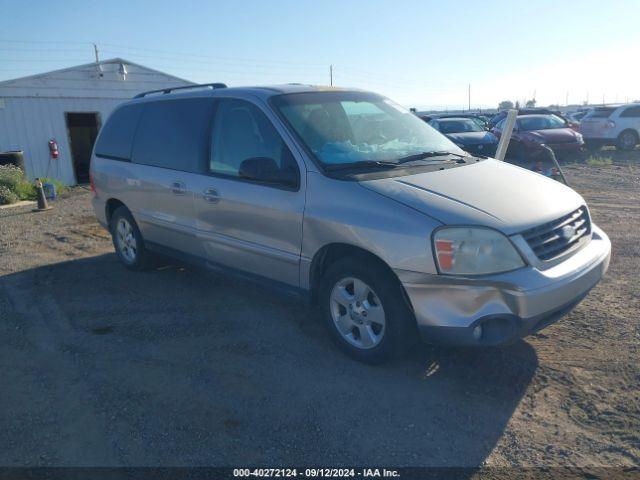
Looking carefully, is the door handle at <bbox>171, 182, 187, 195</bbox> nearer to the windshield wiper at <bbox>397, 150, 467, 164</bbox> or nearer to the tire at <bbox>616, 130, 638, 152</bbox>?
the windshield wiper at <bbox>397, 150, 467, 164</bbox>

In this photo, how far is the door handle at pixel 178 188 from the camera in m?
4.90

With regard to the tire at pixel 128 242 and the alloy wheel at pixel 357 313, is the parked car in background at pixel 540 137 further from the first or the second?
the alloy wheel at pixel 357 313

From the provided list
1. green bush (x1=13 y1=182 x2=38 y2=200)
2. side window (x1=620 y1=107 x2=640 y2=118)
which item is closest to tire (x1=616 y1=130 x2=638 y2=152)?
side window (x1=620 y1=107 x2=640 y2=118)

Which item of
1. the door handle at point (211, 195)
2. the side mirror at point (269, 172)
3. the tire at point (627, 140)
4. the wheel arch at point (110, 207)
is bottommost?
the tire at point (627, 140)

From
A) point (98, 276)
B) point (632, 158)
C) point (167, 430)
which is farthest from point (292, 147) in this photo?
point (632, 158)

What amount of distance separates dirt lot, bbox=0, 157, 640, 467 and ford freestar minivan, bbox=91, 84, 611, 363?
0.42 m

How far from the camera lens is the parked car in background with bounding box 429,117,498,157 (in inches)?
610

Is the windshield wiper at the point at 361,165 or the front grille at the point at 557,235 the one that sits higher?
the windshield wiper at the point at 361,165

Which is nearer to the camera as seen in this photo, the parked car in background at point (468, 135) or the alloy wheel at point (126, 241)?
the alloy wheel at point (126, 241)

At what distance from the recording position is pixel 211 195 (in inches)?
180

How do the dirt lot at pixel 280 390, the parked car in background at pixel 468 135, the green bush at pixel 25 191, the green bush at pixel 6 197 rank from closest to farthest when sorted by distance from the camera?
the dirt lot at pixel 280 390, the green bush at pixel 6 197, the green bush at pixel 25 191, the parked car in background at pixel 468 135

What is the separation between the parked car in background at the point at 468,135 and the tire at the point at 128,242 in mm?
10568

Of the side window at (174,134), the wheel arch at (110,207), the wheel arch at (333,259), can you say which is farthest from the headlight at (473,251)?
the wheel arch at (110,207)

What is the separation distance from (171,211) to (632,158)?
649 inches
